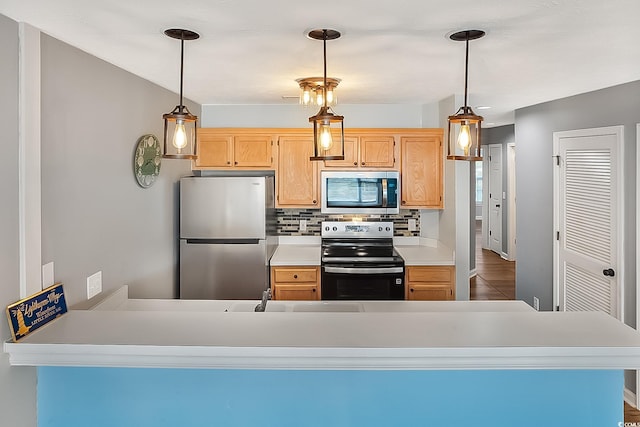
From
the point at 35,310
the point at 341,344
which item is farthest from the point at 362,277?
the point at 35,310

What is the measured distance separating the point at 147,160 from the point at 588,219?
3.40m

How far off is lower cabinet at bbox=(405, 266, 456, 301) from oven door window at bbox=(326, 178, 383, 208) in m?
0.72

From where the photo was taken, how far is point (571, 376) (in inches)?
69.8

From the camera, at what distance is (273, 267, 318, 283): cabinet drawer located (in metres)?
4.15

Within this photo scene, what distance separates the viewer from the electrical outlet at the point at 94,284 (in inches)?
100

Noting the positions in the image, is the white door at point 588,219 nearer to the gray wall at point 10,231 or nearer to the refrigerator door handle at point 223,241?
the refrigerator door handle at point 223,241

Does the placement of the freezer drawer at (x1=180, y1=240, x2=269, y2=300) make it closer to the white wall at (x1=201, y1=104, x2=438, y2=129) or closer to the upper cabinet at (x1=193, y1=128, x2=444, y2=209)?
the upper cabinet at (x1=193, y1=128, x2=444, y2=209)

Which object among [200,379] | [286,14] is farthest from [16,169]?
[286,14]

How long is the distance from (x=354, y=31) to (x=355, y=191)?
92.3 inches

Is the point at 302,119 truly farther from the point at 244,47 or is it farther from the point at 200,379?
the point at 200,379

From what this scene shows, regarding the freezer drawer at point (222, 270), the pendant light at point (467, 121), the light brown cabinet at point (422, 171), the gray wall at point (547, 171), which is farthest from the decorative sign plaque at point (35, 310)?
the gray wall at point (547, 171)

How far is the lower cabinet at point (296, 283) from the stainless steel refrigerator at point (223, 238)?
20cm

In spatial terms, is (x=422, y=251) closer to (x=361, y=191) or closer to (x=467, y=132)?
(x=361, y=191)

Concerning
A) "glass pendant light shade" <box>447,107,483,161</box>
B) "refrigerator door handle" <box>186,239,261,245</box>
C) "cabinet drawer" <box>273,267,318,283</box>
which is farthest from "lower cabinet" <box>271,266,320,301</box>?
"glass pendant light shade" <box>447,107,483,161</box>
